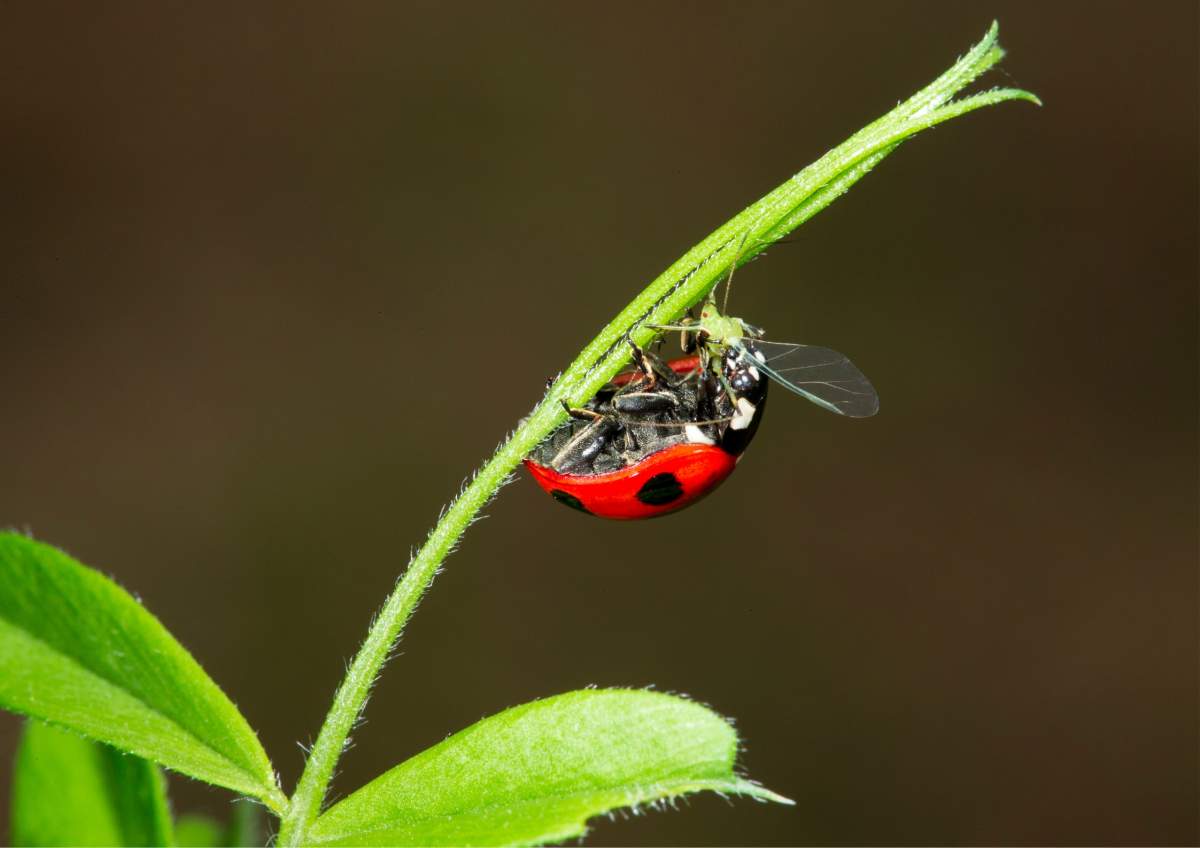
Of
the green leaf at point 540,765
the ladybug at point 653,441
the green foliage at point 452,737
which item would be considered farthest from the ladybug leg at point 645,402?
the green leaf at point 540,765

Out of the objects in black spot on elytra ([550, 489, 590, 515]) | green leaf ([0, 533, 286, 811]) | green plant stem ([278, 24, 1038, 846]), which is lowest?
green leaf ([0, 533, 286, 811])

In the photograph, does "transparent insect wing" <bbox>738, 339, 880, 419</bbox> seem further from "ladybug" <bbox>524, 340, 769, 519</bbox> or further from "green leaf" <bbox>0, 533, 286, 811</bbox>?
"green leaf" <bbox>0, 533, 286, 811</bbox>

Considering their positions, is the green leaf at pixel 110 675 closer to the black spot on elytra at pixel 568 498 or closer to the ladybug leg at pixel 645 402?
the black spot on elytra at pixel 568 498

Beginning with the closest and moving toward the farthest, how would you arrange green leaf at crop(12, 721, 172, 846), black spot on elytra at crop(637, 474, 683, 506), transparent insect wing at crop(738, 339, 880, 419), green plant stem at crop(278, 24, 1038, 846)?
green plant stem at crop(278, 24, 1038, 846), green leaf at crop(12, 721, 172, 846), transparent insect wing at crop(738, 339, 880, 419), black spot on elytra at crop(637, 474, 683, 506)

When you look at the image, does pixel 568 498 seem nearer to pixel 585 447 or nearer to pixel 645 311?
pixel 585 447

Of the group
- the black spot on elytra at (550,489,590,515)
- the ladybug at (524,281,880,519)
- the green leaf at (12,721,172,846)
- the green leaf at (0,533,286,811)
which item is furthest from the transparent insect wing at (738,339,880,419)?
the green leaf at (12,721,172,846)

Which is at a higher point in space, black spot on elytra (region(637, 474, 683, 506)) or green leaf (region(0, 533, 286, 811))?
black spot on elytra (region(637, 474, 683, 506))

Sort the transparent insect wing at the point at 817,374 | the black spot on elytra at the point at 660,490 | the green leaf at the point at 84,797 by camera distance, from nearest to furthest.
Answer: the green leaf at the point at 84,797 < the transparent insect wing at the point at 817,374 < the black spot on elytra at the point at 660,490
